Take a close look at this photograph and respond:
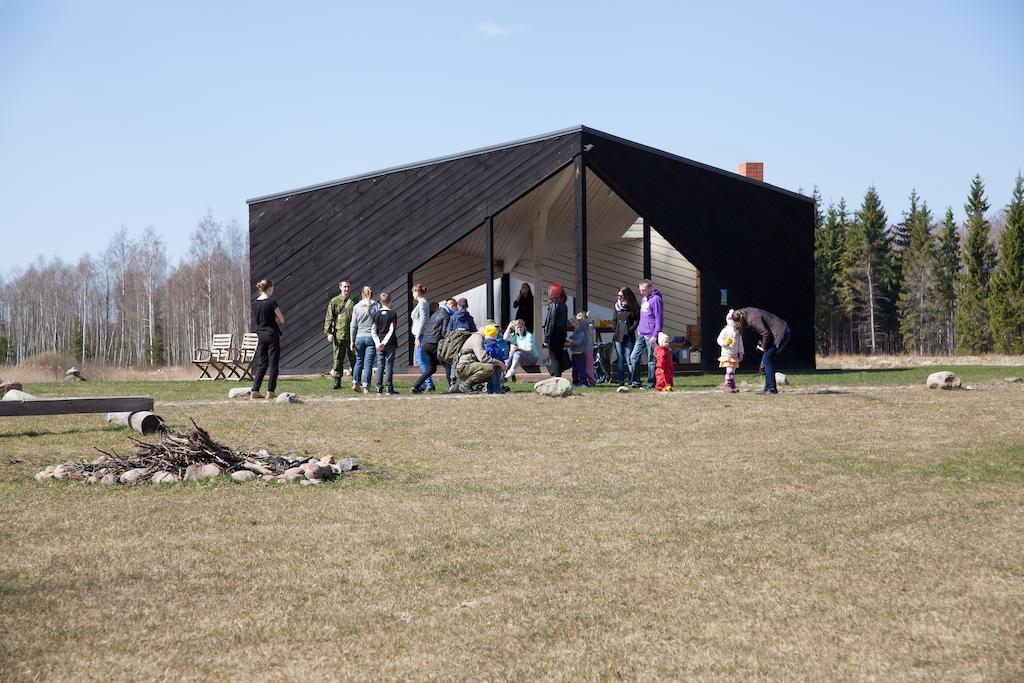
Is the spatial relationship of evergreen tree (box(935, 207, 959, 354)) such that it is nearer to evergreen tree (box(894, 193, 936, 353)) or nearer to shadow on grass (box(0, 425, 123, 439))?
evergreen tree (box(894, 193, 936, 353))

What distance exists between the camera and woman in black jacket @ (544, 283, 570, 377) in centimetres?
1520

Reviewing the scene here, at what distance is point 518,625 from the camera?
140 inches

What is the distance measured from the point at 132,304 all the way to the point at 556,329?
5084 cm

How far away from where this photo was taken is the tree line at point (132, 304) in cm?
5759

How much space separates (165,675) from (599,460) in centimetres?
494

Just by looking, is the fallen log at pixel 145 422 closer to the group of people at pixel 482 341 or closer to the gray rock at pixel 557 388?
the group of people at pixel 482 341

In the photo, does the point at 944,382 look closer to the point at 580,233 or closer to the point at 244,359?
the point at 580,233

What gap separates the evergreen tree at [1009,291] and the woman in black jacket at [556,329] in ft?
133

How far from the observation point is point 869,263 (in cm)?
6344

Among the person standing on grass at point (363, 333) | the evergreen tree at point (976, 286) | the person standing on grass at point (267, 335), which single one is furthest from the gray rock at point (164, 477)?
the evergreen tree at point (976, 286)

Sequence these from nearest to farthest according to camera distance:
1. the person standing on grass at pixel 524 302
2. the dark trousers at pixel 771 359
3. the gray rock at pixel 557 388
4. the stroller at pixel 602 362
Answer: the gray rock at pixel 557 388, the dark trousers at pixel 771 359, the stroller at pixel 602 362, the person standing on grass at pixel 524 302

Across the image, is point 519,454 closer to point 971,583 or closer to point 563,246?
point 971,583

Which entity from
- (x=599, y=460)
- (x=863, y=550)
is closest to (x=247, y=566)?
(x=863, y=550)

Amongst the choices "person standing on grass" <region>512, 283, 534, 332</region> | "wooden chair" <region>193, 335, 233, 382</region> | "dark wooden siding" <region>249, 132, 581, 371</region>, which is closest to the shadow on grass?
"person standing on grass" <region>512, 283, 534, 332</region>
